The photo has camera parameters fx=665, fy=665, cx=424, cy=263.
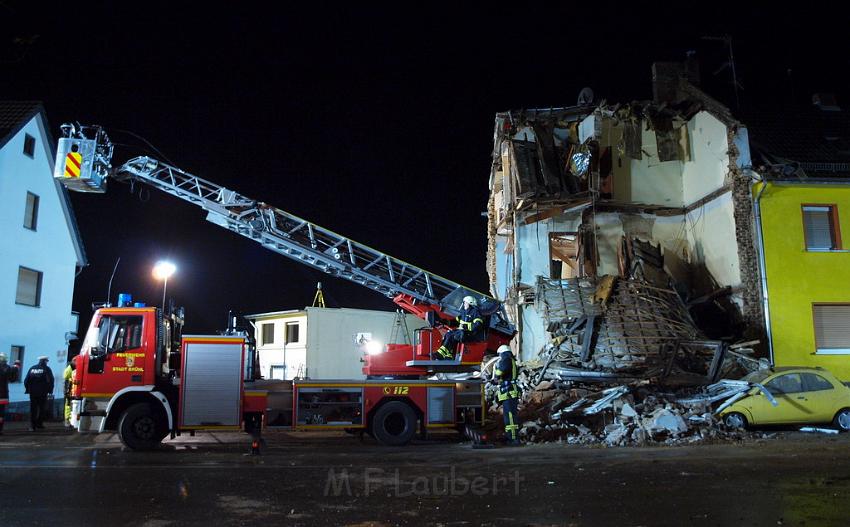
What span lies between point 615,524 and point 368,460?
4.84 meters

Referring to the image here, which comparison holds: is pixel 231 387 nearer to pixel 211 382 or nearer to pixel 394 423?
pixel 211 382

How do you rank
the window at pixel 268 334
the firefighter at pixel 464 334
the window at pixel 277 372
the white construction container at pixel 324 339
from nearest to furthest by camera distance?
1. the firefighter at pixel 464 334
2. the white construction container at pixel 324 339
3. the window at pixel 277 372
4. the window at pixel 268 334

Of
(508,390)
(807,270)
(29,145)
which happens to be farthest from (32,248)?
(807,270)

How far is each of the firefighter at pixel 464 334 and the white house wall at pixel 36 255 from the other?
43.7 feet

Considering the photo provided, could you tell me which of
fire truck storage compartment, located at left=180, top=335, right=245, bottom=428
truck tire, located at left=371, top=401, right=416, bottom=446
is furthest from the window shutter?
fire truck storage compartment, located at left=180, top=335, right=245, bottom=428

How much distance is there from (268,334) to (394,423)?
1766 cm

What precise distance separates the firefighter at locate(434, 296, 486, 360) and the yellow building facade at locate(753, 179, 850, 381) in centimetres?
891

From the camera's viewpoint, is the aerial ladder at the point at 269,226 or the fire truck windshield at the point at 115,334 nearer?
the fire truck windshield at the point at 115,334

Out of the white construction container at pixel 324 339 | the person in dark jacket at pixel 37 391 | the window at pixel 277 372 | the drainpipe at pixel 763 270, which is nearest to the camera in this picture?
the person in dark jacket at pixel 37 391

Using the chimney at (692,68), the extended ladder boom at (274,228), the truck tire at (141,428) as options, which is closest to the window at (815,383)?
the extended ladder boom at (274,228)

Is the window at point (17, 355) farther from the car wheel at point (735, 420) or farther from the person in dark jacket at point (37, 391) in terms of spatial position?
the car wheel at point (735, 420)

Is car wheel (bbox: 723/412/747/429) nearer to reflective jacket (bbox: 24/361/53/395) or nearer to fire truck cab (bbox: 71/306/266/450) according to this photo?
fire truck cab (bbox: 71/306/266/450)

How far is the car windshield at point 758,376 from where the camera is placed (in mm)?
13703

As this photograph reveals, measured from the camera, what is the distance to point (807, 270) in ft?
57.2
